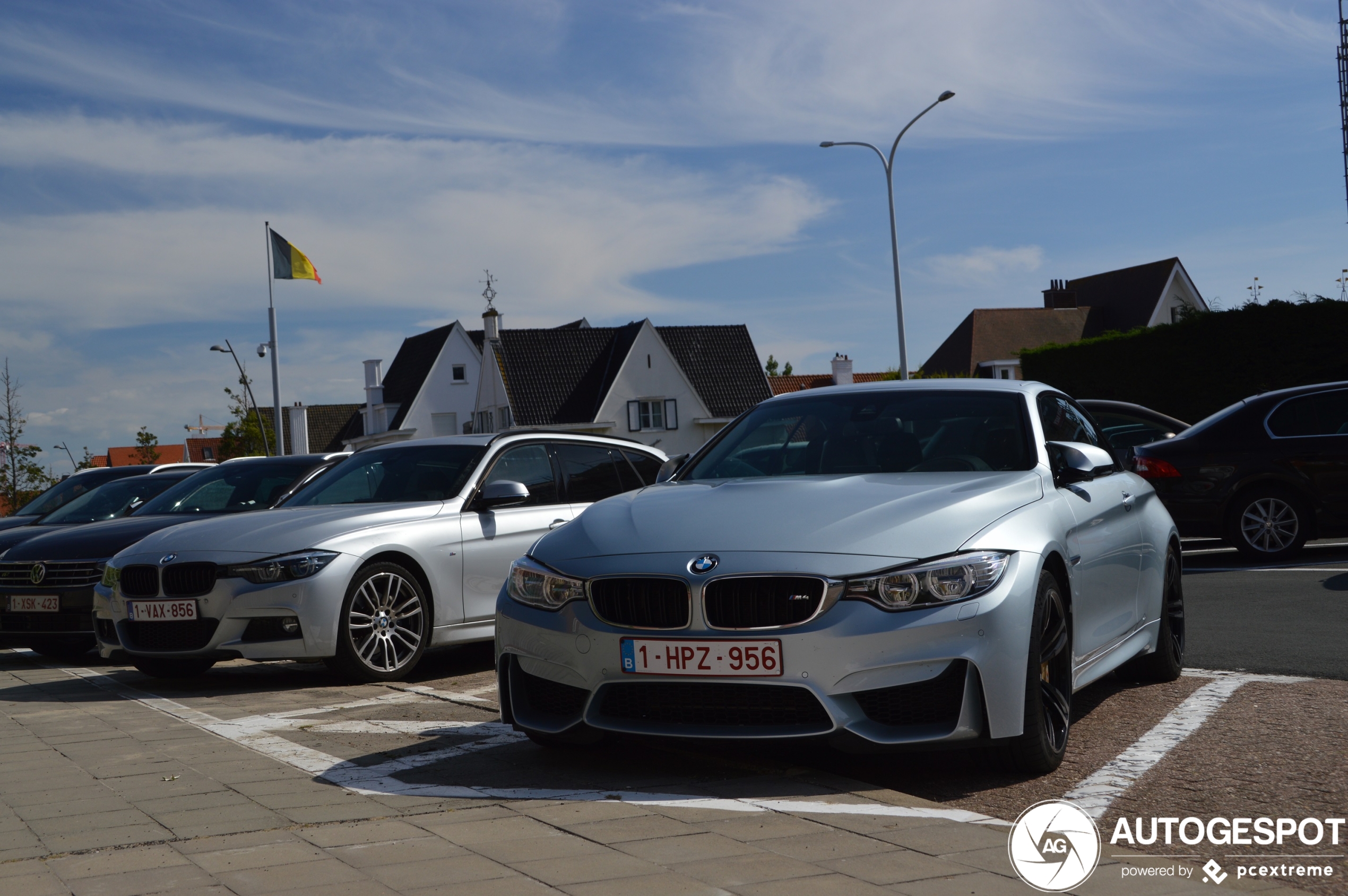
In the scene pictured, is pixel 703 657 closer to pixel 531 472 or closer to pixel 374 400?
pixel 531 472

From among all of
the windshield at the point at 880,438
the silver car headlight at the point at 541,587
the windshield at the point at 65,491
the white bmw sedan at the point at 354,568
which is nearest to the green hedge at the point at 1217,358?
the white bmw sedan at the point at 354,568

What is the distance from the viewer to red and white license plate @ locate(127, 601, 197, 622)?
773cm

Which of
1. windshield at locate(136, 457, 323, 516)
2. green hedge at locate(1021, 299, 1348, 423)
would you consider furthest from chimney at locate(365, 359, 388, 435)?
windshield at locate(136, 457, 323, 516)

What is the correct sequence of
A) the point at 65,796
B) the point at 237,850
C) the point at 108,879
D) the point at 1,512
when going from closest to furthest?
the point at 108,879, the point at 237,850, the point at 65,796, the point at 1,512

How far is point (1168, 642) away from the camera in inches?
262

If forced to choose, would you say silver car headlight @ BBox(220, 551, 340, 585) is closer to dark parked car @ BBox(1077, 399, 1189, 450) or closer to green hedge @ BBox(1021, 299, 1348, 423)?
dark parked car @ BBox(1077, 399, 1189, 450)

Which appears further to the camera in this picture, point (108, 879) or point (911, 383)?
point (911, 383)

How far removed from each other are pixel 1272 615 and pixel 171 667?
7062 millimetres

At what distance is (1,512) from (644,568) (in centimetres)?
4823

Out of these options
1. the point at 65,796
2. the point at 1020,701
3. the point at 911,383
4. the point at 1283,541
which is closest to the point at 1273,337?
the point at 1283,541

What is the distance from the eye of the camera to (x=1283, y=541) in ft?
39.3

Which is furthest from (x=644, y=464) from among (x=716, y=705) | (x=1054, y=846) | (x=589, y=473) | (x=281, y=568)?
(x=1054, y=846)

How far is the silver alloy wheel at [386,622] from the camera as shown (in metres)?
7.85

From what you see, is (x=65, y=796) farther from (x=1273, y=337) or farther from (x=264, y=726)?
(x=1273, y=337)
